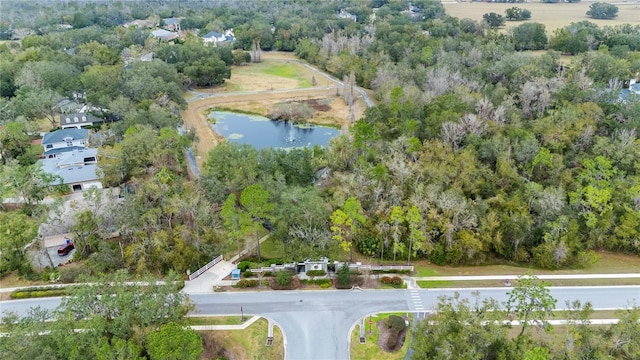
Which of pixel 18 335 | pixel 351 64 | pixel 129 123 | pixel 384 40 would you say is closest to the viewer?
pixel 18 335

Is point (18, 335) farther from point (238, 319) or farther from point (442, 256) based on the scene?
point (442, 256)

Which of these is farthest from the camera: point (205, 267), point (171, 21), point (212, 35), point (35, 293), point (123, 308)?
point (171, 21)

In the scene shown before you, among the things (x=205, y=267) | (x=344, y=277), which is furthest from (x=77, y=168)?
(x=344, y=277)

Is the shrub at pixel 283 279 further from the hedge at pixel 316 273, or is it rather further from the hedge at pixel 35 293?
the hedge at pixel 35 293

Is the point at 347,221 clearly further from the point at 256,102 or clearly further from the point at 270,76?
the point at 270,76

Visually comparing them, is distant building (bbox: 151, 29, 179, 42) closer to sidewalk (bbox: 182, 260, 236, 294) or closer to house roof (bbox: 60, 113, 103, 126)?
house roof (bbox: 60, 113, 103, 126)

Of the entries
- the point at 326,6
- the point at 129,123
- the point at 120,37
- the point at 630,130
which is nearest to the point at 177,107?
the point at 129,123
